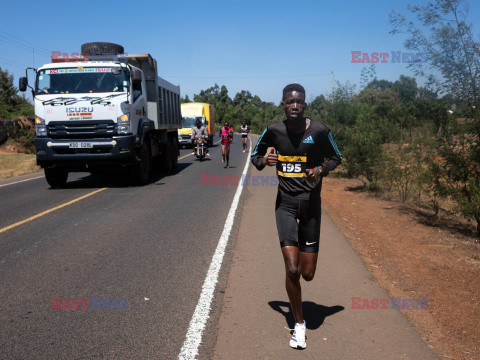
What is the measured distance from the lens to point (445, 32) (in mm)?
7109

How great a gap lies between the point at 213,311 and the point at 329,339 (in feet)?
3.58

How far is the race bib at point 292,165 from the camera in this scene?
11.8ft

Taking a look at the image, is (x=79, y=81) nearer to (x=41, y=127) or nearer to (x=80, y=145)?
(x=41, y=127)

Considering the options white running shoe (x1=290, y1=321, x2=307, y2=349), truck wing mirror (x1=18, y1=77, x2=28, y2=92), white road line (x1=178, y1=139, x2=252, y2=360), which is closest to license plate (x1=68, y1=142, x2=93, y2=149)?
truck wing mirror (x1=18, y1=77, x2=28, y2=92)

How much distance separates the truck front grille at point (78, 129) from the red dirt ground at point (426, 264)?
6123 millimetres

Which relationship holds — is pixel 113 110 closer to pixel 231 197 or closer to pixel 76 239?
pixel 231 197

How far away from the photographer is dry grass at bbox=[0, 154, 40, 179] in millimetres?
17758

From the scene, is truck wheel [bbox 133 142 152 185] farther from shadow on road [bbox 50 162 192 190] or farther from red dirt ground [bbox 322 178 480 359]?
red dirt ground [bbox 322 178 480 359]

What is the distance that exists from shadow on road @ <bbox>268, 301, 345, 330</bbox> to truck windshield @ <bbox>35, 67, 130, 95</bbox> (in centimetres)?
899

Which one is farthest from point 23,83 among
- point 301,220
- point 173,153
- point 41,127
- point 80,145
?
point 301,220

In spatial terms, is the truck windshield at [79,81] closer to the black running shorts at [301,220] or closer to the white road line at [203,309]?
the white road line at [203,309]

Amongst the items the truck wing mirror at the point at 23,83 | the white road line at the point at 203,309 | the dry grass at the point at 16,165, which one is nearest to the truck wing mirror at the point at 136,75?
the truck wing mirror at the point at 23,83

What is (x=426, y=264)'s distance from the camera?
18.2 feet

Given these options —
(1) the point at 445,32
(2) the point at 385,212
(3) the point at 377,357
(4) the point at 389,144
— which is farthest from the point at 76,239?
(4) the point at 389,144
